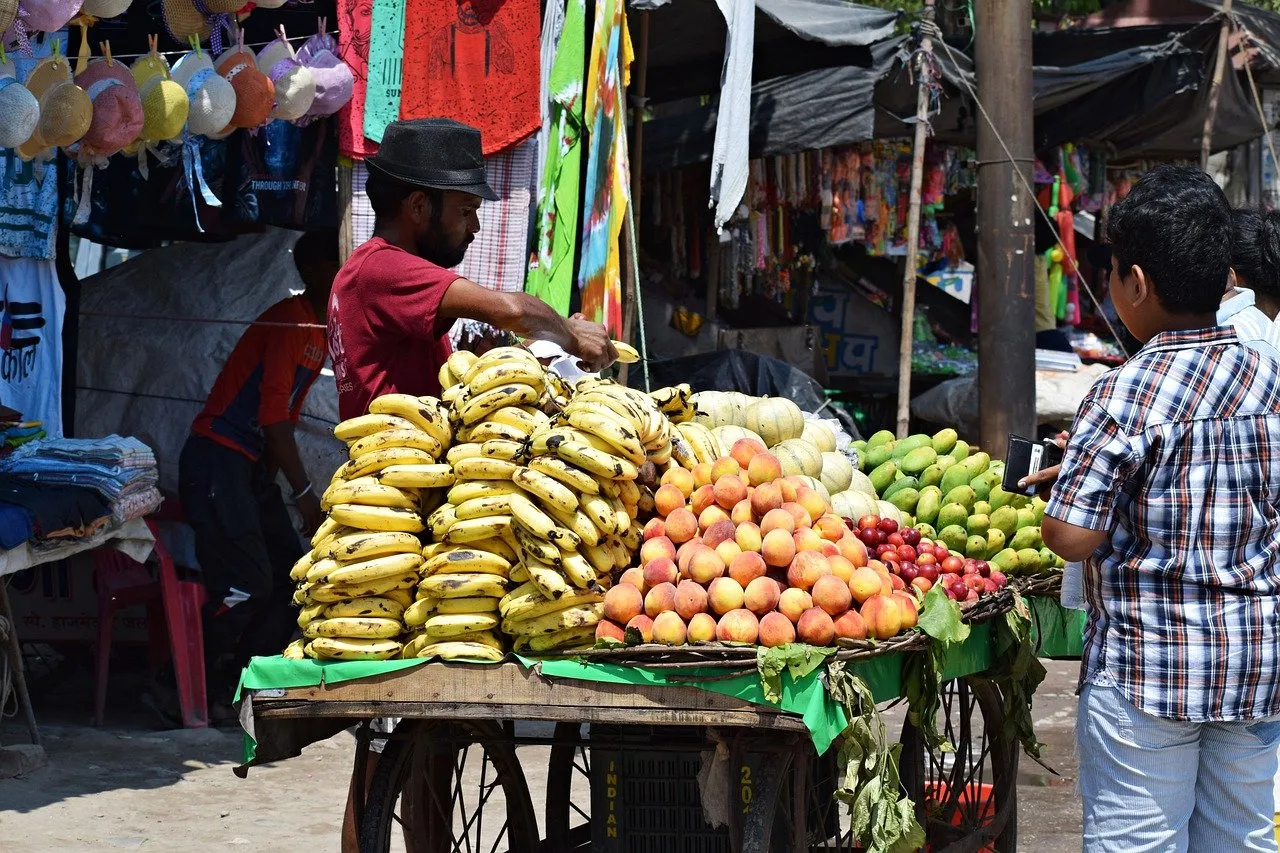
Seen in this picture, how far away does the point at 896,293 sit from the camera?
11.3 meters

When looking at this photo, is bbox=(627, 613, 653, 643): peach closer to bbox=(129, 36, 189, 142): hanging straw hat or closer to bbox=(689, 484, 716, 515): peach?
bbox=(689, 484, 716, 515): peach

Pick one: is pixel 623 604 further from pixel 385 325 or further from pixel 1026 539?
pixel 1026 539

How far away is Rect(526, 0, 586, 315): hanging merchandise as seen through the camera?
21.6 ft

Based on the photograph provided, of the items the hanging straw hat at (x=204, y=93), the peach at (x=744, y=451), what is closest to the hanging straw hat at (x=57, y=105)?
the hanging straw hat at (x=204, y=93)

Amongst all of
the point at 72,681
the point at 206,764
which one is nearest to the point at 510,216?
the point at 206,764

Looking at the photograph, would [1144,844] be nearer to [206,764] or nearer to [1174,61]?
[206,764]

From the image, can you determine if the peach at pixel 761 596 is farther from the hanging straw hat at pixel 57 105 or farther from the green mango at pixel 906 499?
the hanging straw hat at pixel 57 105

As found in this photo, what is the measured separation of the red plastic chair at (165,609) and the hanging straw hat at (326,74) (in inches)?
83.7

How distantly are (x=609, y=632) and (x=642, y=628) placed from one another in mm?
75

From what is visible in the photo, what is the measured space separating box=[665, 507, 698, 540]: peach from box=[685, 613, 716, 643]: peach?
0.94 ft

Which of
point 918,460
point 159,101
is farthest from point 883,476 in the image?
point 159,101

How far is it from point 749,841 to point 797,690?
0.35 m

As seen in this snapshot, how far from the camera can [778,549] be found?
11.0ft

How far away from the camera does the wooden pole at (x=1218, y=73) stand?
9.18 meters
